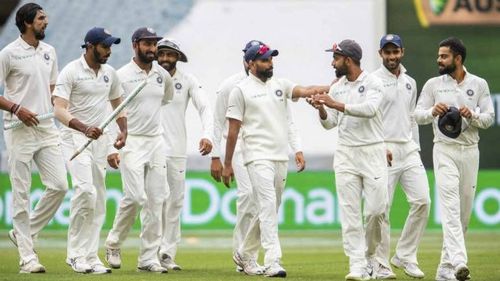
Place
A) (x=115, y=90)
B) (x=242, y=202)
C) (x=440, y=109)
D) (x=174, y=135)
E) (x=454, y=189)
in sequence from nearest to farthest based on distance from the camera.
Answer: (x=440, y=109)
(x=454, y=189)
(x=115, y=90)
(x=242, y=202)
(x=174, y=135)

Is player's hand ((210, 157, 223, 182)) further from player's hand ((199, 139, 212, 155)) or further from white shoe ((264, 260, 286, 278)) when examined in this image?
white shoe ((264, 260, 286, 278))

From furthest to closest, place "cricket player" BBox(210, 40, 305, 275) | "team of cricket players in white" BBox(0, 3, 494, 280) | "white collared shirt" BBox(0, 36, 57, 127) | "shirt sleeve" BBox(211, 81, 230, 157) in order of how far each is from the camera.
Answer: "shirt sleeve" BBox(211, 81, 230, 157)
"cricket player" BBox(210, 40, 305, 275)
"white collared shirt" BBox(0, 36, 57, 127)
"team of cricket players in white" BBox(0, 3, 494, 280)

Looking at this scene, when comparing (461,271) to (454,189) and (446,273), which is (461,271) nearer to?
(446,273)

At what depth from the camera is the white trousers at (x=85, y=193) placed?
14234 mm

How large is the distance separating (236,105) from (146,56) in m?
1.03

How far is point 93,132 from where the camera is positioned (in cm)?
1373

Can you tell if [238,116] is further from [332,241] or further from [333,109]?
[332,241]

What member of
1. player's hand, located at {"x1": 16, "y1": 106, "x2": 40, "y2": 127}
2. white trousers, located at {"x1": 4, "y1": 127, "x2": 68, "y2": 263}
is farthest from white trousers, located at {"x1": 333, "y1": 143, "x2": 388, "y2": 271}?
player's hand, located at {"x1": 16, "y1": 106, "x2": 40, "y2": 127}

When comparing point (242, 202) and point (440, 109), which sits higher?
point (440, 109)

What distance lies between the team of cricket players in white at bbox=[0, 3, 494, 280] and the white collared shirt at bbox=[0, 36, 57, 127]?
11mm

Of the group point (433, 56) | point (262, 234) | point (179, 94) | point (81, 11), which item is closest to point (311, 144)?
point (433, 56)

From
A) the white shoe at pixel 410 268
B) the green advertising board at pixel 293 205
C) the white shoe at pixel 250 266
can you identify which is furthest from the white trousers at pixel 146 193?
the green advertising board at pixel 293 205

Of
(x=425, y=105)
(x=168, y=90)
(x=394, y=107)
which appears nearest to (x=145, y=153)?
(x=168, y=90)

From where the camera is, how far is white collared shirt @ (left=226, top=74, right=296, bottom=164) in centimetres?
1451
